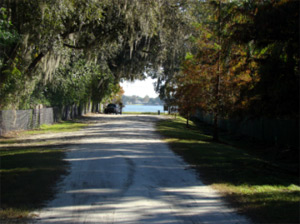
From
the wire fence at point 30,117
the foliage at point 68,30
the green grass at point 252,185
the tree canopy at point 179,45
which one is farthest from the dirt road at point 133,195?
the wire fence at point 30,117

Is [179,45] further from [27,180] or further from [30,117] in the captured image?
[27,180]

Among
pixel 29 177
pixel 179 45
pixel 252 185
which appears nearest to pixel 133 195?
pixel 29 177

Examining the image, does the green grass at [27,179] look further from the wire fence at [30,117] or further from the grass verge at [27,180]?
the wire fence at [30,117]

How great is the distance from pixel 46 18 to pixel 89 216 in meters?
9.31

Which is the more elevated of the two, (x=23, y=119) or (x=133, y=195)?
(x=23, y=119)

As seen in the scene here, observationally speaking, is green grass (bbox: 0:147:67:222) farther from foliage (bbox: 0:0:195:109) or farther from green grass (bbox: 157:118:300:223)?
foliage (bbox: 0:0:195:109)

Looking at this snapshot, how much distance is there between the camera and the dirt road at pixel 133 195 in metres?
5.82

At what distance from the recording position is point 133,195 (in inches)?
276

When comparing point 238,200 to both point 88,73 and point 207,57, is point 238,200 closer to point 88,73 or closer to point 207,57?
point 207,57

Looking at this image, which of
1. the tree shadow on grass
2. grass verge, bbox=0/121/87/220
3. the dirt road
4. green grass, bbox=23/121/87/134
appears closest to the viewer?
the dirt road

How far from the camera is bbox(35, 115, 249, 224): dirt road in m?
5.82

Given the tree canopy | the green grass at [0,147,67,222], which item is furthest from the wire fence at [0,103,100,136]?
the green grass at [0,147,67,222]

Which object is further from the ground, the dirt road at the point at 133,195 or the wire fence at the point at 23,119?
the wire fence at the point at 23,119

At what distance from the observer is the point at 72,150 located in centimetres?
1281
